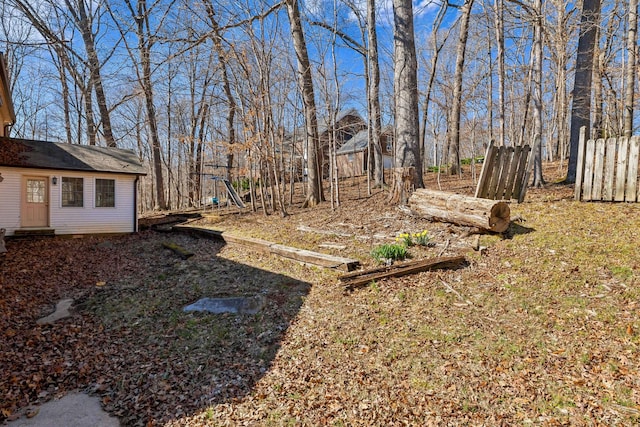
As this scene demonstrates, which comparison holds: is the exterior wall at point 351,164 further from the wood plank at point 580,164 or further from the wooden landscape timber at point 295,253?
the wood plank at point 580,164

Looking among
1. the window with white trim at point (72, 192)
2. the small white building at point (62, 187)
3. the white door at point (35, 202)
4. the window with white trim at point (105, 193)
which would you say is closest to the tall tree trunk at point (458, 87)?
the small white building at point (62, 187)

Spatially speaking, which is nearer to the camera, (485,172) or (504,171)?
(485,172)

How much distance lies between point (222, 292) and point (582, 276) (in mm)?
5007

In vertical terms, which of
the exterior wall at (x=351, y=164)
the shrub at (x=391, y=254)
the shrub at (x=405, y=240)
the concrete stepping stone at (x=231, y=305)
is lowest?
the concrete stepping stone at (x=231, y=305)

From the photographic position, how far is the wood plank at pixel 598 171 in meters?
6.26

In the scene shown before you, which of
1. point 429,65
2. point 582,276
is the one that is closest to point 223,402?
point 582,276

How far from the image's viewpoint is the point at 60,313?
4855 mm

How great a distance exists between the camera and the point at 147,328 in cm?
432

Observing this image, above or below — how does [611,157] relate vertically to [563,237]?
above

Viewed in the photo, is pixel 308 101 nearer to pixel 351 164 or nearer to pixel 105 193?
pixel 105 193

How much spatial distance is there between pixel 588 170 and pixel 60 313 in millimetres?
9436

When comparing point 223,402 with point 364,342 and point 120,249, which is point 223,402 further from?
point 120,249

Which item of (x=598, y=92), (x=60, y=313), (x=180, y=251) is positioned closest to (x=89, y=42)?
(x=180, y=251)

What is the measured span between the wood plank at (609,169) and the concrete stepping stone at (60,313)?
938 centimetres
